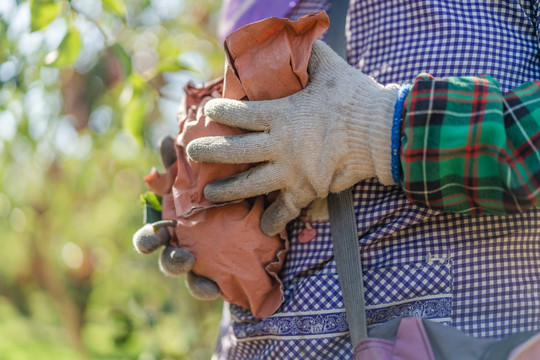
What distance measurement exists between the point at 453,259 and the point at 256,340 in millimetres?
354

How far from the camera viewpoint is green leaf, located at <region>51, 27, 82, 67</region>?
3.86ft

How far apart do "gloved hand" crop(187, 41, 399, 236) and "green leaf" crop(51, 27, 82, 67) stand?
438 mm

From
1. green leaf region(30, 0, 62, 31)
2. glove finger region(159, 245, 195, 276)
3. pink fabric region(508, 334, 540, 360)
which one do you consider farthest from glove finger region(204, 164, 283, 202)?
green leaf region(30, 0, 62, 31)

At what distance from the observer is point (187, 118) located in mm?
1000

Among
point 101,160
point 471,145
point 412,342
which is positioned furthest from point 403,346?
point 101,160

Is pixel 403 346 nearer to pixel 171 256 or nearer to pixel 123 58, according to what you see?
pixel 171 256

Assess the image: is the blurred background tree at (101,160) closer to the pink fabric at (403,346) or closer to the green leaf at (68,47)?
the green leaf at (68,47)

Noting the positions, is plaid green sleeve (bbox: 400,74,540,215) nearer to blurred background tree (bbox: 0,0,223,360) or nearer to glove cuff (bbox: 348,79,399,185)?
glove cuff (bbox: 348,79,399,185)

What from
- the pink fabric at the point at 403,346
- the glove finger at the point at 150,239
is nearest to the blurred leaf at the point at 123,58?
the glove finger at the point at 150,239

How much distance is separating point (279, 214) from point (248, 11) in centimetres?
43

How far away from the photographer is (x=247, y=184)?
0.89m

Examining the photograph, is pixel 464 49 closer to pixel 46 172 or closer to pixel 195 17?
pixel 195 17

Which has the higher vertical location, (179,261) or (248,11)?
(248,11)

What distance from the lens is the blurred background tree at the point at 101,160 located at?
1.43 metres
